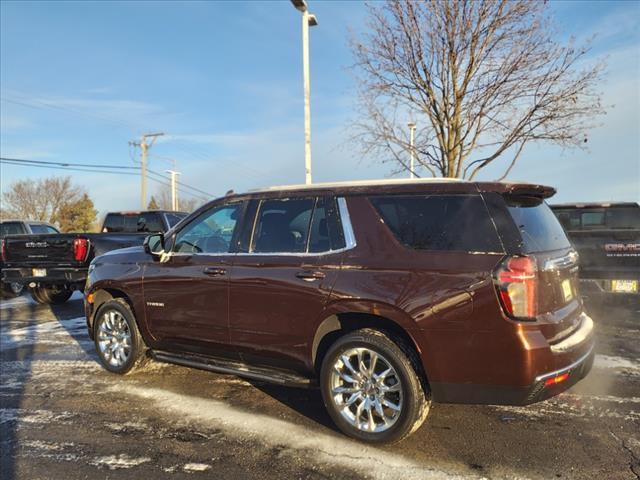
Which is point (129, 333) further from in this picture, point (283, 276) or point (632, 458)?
point (632, 458)

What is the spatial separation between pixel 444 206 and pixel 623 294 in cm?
451

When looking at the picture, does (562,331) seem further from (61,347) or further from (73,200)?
(73,200)

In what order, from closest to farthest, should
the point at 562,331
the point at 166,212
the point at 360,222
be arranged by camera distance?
the point at 562,331 → the point at 360,222 → the point at 166,212

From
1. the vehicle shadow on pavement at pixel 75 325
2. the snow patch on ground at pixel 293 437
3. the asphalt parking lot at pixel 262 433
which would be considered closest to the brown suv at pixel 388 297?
the snow patch on ground at pixel 293 437

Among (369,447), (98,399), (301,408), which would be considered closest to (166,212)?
(98,399)

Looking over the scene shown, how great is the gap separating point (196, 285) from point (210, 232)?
544 mm

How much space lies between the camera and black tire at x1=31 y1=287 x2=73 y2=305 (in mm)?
10391

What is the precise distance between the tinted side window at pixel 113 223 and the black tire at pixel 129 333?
7022 millimetres

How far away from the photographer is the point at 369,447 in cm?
358

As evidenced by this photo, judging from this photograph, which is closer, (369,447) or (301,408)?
(369,447)

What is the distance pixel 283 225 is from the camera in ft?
13.9

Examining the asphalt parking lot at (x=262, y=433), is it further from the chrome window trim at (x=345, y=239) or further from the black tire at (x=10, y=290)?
the black tire at (x=10, y=290)

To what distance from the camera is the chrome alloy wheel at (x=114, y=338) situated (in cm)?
530

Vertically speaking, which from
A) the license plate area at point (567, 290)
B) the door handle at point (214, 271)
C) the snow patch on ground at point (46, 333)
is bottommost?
the snow patch on ground at point (46, 333)
